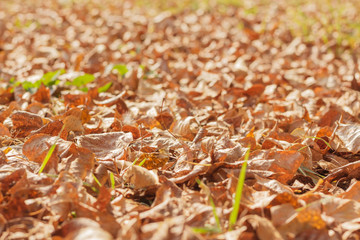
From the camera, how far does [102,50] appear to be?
3.46m

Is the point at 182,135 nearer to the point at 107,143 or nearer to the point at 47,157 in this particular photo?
the point at 107,143

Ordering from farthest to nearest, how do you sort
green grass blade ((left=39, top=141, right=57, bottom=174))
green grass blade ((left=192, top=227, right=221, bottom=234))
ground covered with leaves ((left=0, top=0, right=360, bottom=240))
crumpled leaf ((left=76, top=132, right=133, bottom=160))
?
crumpled leaf ((left=76, top=132, right=133, bottom=160)) → green grass blade ((left=39, top=141, right=57, bottom=174)) → ground covered with leaves ((left=0, top=0, right=360, bottom=240)) → green grass blade ((left=192, top=227, right=221, bottom=234))

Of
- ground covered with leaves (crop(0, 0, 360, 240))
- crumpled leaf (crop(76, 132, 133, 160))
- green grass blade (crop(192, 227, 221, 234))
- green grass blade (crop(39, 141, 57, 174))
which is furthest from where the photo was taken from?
crumpled leaf (crop(76, 132, 133, 160))

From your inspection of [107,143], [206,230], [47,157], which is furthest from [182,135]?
[206,230]

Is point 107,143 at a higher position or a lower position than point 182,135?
higher

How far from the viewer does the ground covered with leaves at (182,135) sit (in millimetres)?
1088

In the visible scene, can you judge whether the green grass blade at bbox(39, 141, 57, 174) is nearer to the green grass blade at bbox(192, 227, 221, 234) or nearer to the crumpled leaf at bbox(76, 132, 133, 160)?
the crumpled leaf at bbox(76, 132, 133, 160)

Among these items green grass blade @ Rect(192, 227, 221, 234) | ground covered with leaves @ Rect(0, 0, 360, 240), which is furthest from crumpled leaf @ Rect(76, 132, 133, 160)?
green grass blade @ Rect(192, 227, 221, 234)

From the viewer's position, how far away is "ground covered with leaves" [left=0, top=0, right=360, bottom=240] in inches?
42.8

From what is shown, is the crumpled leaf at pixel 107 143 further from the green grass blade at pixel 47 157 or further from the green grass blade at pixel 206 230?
the green grass blade at pixel 206 230

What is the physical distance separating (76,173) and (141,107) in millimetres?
923

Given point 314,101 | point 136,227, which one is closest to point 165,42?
point 314,101

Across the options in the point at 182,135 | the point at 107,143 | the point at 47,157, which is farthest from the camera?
the point at 182,135

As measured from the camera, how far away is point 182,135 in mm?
1727
